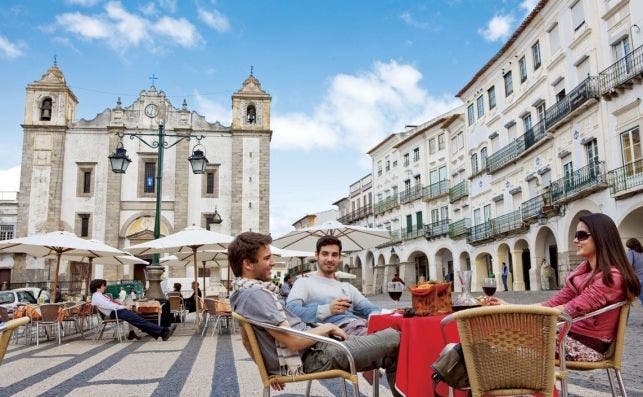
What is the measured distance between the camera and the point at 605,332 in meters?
3.17

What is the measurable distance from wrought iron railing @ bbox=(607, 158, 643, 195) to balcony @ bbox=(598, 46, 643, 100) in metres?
2.28

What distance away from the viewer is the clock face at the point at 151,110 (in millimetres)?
34688

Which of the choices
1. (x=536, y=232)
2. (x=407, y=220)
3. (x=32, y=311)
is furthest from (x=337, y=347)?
(x=407, y=220)

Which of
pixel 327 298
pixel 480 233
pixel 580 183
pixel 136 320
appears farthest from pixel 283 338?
pixel 480 233

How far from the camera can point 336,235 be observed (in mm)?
10188

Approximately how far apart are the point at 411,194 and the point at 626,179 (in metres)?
22.2

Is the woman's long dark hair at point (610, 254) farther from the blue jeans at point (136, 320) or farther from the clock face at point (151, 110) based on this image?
the clock face at point (151, 110)

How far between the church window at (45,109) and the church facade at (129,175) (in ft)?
0.20

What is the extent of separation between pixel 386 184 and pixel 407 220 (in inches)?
200

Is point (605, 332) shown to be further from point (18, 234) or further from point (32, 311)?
point (18, 234)

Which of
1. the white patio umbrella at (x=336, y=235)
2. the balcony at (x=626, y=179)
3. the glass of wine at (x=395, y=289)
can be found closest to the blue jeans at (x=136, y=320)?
the white patio umbrella at (x=336, y=235)

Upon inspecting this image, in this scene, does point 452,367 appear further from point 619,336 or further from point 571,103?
point 571,103

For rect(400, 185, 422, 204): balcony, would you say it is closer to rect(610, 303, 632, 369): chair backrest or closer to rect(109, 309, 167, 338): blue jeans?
rect(109, 309, 167, 338): blue jeans

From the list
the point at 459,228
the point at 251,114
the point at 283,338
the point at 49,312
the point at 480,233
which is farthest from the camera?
the point at 251,114
